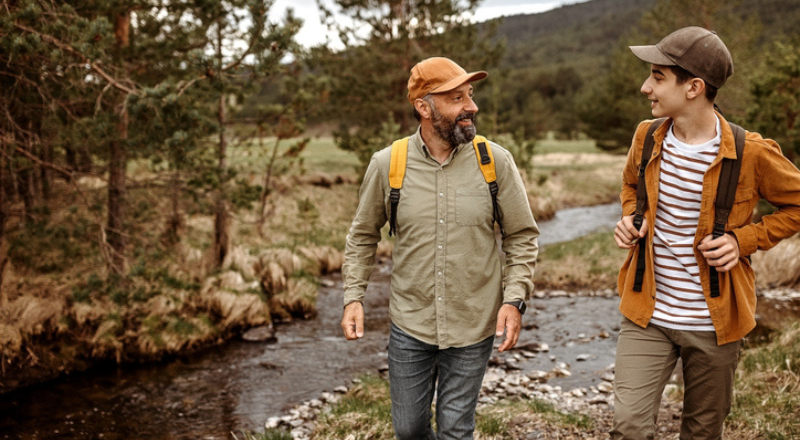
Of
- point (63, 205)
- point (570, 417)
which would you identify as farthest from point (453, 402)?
point (63, 205)

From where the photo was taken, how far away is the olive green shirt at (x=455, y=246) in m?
3.52

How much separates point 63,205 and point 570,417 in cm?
1102

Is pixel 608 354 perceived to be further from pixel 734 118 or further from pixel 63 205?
pixel 63 205

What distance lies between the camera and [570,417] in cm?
579

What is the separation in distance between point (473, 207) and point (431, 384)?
117cm

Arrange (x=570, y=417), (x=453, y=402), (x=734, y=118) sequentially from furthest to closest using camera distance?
(x=734, y=118)
(x=570, y=417)
(x=453, y=402)

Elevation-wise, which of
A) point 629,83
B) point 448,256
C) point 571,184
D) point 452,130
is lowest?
point 571,184

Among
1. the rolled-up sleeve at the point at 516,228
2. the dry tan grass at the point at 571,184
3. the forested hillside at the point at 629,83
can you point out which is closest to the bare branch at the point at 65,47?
the rolled-up sleeve at the point at 516,228

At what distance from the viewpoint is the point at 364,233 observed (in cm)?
380

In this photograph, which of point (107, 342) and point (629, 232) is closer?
point (629, 232)

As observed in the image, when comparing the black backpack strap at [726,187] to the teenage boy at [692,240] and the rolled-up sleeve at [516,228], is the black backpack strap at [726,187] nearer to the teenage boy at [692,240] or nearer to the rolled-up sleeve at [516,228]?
the teenage boy at [692,240]

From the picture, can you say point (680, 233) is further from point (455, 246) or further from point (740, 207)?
point (455, 246)

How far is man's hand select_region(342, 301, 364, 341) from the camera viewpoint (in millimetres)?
3580

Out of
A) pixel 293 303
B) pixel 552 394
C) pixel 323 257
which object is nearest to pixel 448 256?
pixel 552 394
